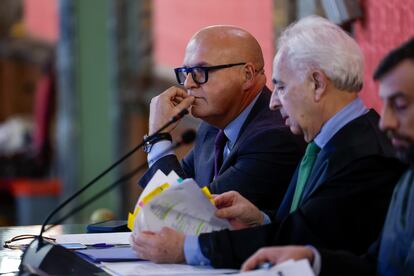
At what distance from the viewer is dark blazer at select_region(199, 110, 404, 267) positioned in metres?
2.41

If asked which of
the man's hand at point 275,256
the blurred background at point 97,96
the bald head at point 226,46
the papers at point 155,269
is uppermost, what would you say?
the bald head at point 226,46

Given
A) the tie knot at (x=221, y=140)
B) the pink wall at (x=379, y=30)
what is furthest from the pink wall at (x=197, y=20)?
the tie knot at (x=221, y=140)

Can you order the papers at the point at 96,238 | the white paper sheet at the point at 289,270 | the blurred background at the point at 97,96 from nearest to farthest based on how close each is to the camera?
the white paper sheet at the point at 289,270 < the papers at the point at 96,238 < the blurred background at the point at 97,96

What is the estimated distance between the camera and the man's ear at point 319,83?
2.53 m

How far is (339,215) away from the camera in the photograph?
7.89 feet

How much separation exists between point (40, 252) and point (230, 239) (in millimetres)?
430

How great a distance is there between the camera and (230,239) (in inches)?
95.7

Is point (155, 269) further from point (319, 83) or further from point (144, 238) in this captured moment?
point (319, 83)

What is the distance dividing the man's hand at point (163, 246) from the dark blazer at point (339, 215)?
0.20 ft

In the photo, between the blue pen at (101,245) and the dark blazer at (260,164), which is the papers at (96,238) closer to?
the blue pen at (101,245)

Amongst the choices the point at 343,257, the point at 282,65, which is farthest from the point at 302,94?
the point at 343,257

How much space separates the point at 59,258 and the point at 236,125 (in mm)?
1020

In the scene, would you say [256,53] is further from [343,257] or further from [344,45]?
[343,257]

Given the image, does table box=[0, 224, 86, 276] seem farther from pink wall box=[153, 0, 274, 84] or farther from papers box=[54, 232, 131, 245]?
pink wall box=[153, 0, 274, 84]
